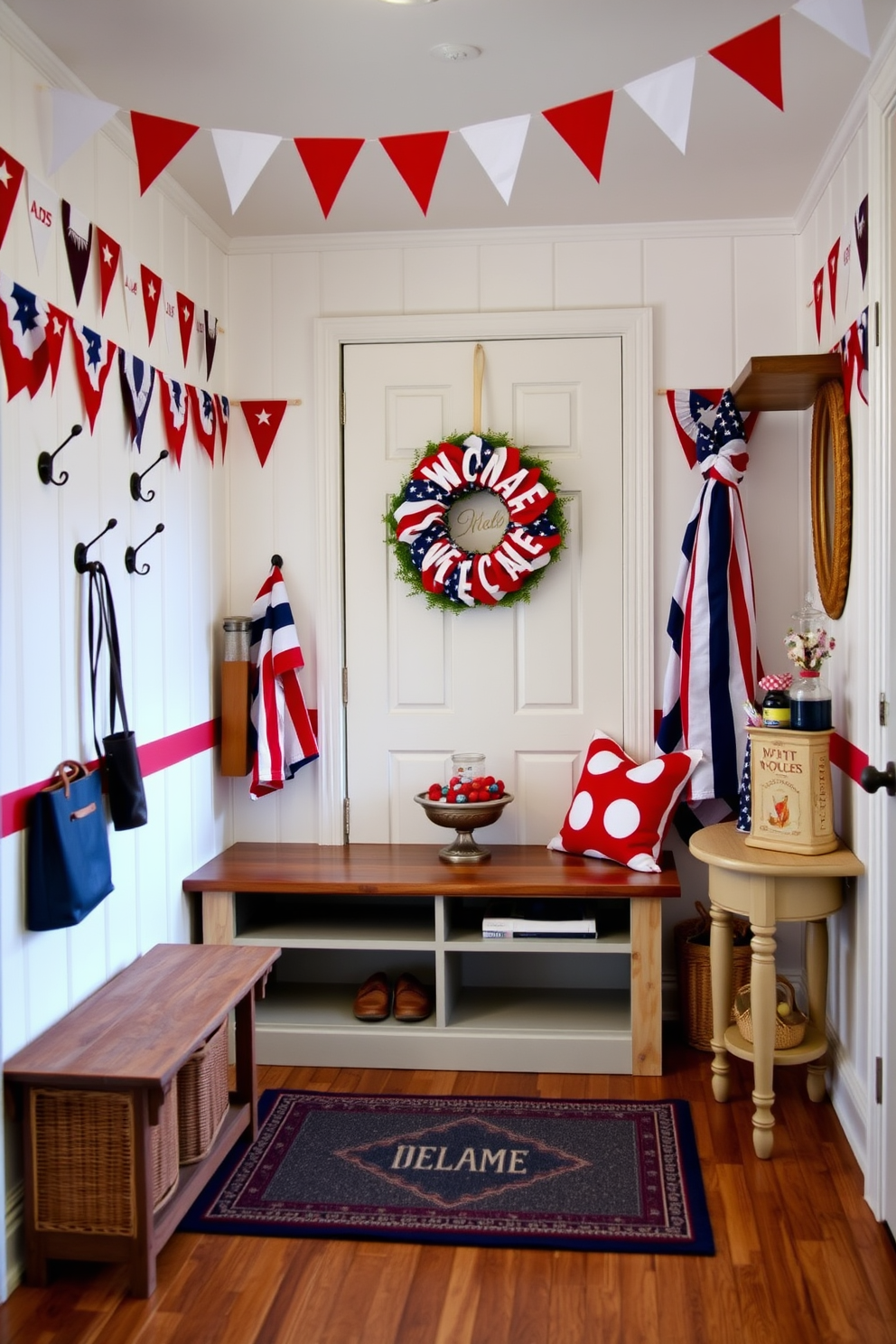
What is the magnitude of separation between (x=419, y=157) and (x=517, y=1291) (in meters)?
2.55

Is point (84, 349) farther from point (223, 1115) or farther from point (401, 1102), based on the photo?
point (401, 1102)

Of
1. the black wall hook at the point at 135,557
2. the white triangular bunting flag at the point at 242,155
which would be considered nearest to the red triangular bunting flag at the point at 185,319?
the black wall hook at the point at 135,557

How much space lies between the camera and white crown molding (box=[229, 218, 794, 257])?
3631mm

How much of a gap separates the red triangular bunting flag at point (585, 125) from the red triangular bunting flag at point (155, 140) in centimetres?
81

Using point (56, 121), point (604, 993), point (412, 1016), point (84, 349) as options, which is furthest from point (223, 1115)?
point (56, 121)

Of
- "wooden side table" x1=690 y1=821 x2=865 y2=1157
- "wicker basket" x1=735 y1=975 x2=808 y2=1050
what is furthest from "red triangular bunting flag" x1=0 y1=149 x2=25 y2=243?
"wicker basket" x1=735 y1=975 x2=808 y2=1050

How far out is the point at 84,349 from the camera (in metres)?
2.66

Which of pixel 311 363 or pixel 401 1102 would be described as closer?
pixel 401 1102

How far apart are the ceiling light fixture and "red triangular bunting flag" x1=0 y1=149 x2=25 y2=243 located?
35.6 inches

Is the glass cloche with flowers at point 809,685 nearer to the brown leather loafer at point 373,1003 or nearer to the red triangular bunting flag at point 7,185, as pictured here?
the brown leather loafer at point 373,1003

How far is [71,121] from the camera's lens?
2455 mm

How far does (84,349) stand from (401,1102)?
6.73 feet

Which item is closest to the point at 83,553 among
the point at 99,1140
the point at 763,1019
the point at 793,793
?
the point at 99,1140

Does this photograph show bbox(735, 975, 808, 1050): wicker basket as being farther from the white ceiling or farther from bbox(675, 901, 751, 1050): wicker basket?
the white ceiling
